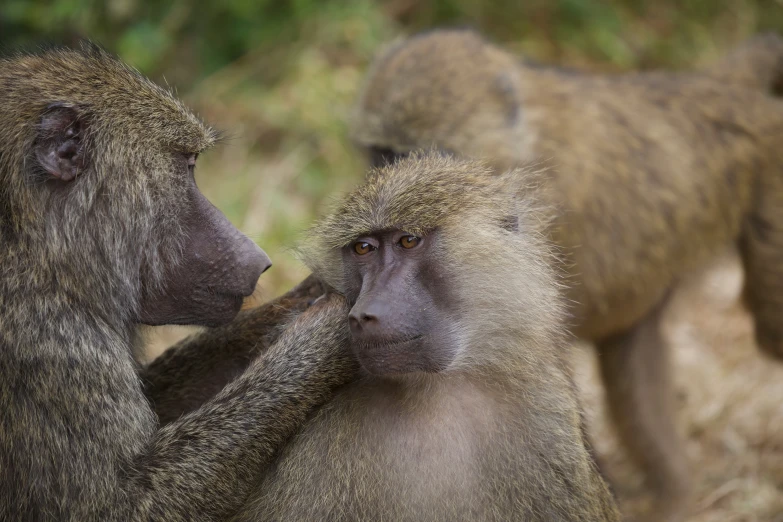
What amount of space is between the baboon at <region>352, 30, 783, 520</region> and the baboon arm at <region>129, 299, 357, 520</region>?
186 cm

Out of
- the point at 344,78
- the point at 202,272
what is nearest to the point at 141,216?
the point at 202,272

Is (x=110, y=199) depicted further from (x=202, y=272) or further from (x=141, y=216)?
(x=202, y=272)

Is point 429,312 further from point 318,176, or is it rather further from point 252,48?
point 252,48

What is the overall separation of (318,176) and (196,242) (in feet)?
11.8

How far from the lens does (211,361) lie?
2812 mm

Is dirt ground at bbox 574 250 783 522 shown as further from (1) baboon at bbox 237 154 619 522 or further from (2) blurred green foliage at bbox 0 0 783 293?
(1) baboon at bbox 237 154 619 522

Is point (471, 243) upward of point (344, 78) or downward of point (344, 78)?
upward

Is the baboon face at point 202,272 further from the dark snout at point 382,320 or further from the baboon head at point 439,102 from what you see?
the baboon head at point 439,102

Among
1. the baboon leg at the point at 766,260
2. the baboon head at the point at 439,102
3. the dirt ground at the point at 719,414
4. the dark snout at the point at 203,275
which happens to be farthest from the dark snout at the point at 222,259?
the baboon leg at the point at 766,260

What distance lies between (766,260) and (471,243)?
7.97 feet

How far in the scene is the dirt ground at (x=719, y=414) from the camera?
15.1 feet

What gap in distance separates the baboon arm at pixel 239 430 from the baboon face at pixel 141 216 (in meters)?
0.26

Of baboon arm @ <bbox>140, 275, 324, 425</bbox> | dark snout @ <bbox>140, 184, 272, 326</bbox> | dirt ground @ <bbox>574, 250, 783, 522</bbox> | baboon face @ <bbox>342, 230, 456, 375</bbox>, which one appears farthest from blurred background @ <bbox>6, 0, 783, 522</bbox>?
baboon face @ <bbox>342, 230, 456, 375</bbox>

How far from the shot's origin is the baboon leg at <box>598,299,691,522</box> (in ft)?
15.4
